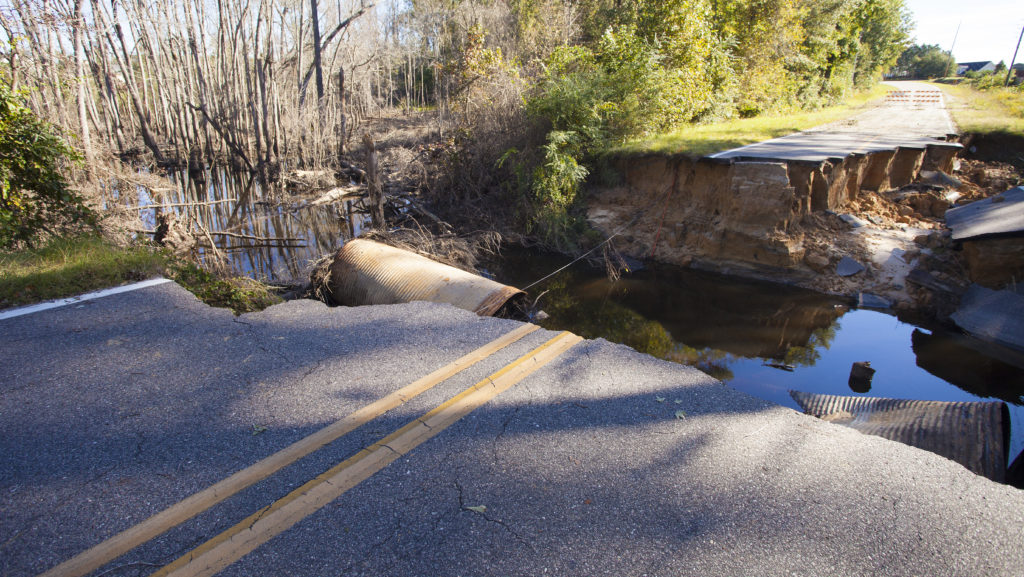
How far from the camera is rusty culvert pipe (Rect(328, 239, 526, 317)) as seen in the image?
6488 mm

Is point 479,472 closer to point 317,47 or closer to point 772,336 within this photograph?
point 772,336

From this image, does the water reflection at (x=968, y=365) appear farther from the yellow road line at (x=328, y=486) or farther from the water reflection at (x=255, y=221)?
the water reflection at (x=255, y=221)

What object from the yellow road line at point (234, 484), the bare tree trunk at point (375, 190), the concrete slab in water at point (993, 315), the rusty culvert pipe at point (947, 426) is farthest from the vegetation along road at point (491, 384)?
the rusty culvert pipe at point (947, 426)

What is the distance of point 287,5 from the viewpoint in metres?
23.1

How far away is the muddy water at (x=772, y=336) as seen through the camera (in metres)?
7.24

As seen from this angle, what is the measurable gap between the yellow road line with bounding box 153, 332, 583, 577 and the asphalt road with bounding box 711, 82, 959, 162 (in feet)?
31.4

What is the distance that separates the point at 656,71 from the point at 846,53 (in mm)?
24409

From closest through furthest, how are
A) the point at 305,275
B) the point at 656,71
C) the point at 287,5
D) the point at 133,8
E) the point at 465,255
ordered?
the point at 305,275, the point at 465,255, the point at 656,71, the point at 133,8, the point at 287,5

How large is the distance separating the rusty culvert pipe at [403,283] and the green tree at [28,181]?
384 cm

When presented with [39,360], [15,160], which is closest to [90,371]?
[39,360]

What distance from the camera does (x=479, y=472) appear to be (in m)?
3.23

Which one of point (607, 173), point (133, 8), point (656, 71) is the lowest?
point (607, 173)

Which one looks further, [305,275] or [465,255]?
[465,255]

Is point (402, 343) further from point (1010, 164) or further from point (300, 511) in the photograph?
point (1010, 164)
